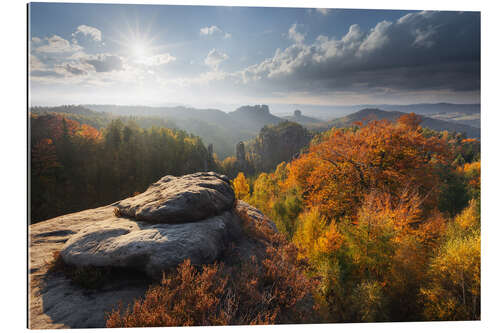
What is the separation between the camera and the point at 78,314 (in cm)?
354

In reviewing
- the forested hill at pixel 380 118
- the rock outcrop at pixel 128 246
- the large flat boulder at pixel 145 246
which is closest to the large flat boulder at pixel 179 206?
the rock outcrop at pixel 128 246

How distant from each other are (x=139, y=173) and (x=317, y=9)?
3742 cm

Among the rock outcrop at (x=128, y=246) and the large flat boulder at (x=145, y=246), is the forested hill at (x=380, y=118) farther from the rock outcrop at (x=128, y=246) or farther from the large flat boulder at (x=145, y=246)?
the large flat boulder at (x=145, y=246)

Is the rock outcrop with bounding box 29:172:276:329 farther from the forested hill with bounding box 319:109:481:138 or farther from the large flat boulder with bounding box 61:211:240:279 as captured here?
the forested hill with bounding box 319:109:481:138

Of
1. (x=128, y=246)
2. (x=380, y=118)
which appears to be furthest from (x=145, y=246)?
(x=380, y=118)

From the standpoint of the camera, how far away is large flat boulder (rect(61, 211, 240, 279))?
4.17 meters

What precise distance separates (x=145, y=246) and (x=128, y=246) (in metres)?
0.39

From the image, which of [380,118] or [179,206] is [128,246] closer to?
[179,206]

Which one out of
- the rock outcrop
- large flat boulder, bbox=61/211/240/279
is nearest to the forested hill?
the rock outcrop

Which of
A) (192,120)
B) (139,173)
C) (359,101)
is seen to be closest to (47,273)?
(359,101)
